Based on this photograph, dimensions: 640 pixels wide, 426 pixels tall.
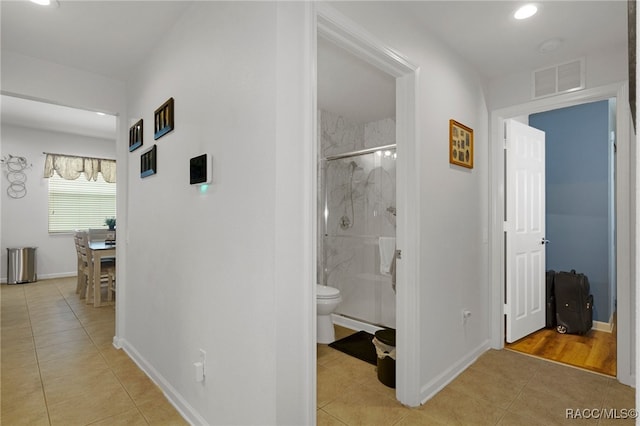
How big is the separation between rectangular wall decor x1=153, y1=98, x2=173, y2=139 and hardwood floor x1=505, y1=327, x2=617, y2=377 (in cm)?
344

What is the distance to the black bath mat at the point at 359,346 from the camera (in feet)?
9.20

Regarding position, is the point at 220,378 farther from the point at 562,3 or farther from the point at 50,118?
the point at 50,118

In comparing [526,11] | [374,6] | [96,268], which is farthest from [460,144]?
[96,268]

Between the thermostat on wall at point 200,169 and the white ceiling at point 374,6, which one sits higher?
the white ceiling at point 374,6

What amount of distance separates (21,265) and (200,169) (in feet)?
18.7

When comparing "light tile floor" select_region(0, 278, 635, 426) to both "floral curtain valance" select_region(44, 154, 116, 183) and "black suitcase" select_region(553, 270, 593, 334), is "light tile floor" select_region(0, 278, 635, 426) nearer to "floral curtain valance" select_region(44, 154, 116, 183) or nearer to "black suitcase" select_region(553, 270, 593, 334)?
"black suitcase" select_region(553, 270, 593, 334)

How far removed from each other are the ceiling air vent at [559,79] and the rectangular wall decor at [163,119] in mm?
2970

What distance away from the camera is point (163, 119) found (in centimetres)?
227

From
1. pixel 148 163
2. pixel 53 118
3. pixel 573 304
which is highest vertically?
pixel 53 118

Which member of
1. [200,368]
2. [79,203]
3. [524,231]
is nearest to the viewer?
[200,368]

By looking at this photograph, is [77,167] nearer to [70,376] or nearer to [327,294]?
[70,376]

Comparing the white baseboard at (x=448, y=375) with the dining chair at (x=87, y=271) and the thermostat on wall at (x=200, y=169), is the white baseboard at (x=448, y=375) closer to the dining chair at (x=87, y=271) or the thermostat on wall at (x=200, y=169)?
the thermostat on wall at (x=200, y=169)

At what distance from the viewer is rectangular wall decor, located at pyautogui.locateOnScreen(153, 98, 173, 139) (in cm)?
218

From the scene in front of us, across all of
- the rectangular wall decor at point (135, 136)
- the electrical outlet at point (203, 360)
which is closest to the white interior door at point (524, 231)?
the electrical outlet at point (203, 360)
